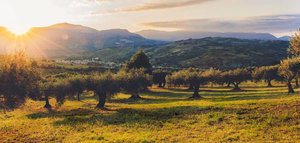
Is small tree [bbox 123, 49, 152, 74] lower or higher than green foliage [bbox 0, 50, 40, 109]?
higher

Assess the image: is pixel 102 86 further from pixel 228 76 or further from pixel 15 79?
pixel 228 76

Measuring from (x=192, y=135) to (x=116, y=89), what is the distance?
31668mm

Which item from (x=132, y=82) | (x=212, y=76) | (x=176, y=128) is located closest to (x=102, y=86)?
(x=132, y=82)

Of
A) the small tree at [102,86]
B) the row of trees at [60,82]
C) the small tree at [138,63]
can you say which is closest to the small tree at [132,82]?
the row of trees at [60,82]

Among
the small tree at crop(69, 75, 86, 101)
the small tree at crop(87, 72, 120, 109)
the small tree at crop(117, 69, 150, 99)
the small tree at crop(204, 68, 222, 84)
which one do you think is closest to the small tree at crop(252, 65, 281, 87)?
the small tree at crop(204, 68, 222, 84)

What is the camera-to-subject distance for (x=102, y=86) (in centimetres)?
4831

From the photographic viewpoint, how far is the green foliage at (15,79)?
35500 millimetres

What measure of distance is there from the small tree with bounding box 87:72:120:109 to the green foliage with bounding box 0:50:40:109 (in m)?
13.7

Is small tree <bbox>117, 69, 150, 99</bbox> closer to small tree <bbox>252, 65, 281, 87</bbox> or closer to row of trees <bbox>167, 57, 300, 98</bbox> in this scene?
row of trees <bbox>167, 57, 300, 98</bbox>

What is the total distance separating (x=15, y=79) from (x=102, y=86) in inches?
734

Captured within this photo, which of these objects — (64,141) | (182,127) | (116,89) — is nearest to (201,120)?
(182,127)

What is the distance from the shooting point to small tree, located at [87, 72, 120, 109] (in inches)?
1891

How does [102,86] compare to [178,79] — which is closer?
[102,86]

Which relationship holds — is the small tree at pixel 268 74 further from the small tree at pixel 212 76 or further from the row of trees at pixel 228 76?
the small tree at pixel 212 76
